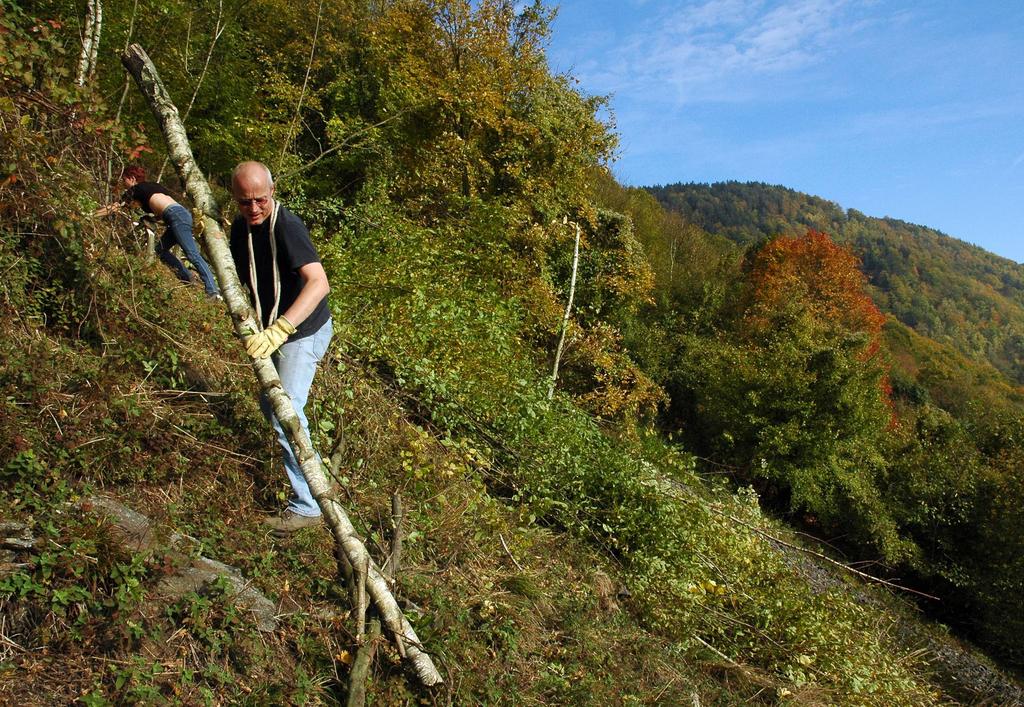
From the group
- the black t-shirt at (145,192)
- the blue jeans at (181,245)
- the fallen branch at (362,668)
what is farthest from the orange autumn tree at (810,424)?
the fallen branch at (362,668)

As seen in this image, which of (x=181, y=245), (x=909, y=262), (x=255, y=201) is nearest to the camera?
(x=255, y=201)

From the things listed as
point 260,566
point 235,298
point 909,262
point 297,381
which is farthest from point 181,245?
point 909,262

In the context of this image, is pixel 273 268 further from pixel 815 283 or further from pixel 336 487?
pixel 815 283

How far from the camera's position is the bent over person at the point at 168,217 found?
494 centimetres

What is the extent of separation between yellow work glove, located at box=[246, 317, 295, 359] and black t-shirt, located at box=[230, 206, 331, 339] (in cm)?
21

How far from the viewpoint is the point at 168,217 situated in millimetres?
4996

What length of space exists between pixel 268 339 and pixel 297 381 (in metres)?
0.49

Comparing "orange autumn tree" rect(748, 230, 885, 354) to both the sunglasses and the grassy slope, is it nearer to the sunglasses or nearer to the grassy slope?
the grassy slope

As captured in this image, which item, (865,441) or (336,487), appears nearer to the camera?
(336,487)

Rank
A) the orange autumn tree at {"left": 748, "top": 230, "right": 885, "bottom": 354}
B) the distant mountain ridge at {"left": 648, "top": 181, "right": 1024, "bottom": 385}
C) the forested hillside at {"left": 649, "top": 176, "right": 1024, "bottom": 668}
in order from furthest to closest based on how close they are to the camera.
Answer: the distant mountain ridge at {"left": 648, "top": 181, "right": 1024, "bottom": 385} < the orange autumn tree at {"left": 748, "top": 230, "right": 885, "bottom": 354} < the forested hillside at {"left": 649, "top": 176, "right": 1024, "bottom": 668}

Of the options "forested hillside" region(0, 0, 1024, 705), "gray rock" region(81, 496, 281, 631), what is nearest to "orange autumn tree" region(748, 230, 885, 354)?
"forested hillside" region(0, 0, 1024, 705)

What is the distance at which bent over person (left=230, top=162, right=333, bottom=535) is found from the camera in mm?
3189

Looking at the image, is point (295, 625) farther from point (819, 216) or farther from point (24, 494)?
point (819, 216)

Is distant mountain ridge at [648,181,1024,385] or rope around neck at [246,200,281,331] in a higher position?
distant mountain ridge at [648,181,1024,385]
